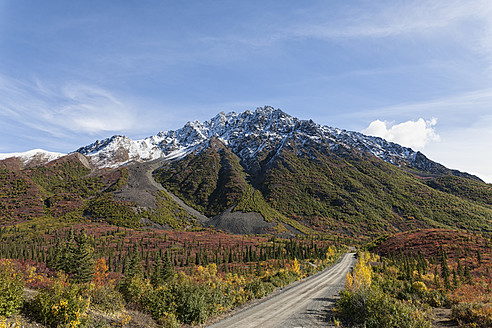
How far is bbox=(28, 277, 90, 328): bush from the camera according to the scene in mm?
10117

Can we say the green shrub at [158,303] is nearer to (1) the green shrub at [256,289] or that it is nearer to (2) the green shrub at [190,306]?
(2) the green shrub at [190,306]

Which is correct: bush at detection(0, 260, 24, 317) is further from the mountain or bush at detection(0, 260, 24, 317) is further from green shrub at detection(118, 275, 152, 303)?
the mountain

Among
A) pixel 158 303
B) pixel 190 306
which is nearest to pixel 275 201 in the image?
pixel 190 306

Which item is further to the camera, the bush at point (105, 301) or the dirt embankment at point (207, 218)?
the dirt embankment at point (207, 218)

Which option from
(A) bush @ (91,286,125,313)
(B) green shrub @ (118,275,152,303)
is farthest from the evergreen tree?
(A) bush @ (91,286,125,313)

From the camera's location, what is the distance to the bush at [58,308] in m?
10.1

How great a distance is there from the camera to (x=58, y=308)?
10.2 meters

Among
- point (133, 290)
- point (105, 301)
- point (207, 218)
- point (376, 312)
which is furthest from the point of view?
point (207, 218)

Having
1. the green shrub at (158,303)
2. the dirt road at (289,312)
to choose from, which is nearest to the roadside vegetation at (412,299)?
the dirt road at (289,312)

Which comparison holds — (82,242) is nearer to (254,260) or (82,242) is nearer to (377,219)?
(254,260)

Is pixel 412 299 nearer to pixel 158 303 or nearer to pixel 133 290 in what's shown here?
pixel 158 303

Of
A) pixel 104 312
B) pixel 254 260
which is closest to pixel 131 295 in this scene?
pixel 104 312

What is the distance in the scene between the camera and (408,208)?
152m

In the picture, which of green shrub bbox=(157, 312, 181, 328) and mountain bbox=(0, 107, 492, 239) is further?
mountain bbox=(0, 107, 492, 239)
